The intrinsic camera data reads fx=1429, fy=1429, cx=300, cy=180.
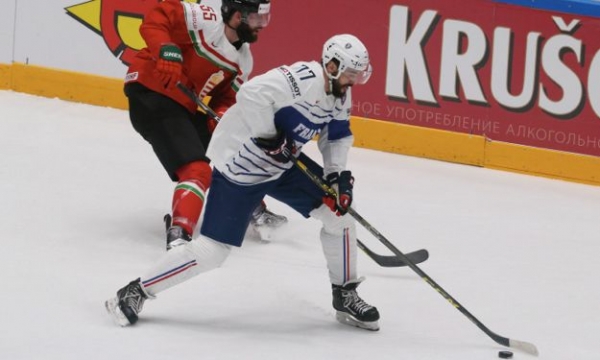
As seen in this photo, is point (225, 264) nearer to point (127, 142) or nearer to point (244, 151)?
point (244, 151)

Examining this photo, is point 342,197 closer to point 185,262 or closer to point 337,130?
point 337,130

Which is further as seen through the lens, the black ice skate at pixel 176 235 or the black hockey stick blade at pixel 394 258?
the black hockey stick blade at pixel 394 258

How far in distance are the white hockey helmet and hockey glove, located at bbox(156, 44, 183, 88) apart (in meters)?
1.10

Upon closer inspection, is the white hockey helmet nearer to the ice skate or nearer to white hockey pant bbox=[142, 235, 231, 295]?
white hockey pant bbox=[142, 235, 231, 295]

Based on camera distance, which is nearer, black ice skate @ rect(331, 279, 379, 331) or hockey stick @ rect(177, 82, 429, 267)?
black ice skate @ rect(331, 279, 379, 331)

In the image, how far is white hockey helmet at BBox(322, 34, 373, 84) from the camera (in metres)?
5.11

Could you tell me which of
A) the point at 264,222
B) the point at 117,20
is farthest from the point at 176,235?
the point at 117,20

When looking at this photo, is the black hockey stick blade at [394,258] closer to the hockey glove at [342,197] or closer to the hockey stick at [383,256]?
the hockey stick at [383,256]

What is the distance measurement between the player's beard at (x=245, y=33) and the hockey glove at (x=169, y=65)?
0.34 meters

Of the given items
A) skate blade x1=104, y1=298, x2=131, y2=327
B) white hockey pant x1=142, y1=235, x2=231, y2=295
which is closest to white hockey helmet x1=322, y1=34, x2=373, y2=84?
white hockey pant x1=142, y1=235, x2=231, y2=295

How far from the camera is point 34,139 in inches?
312

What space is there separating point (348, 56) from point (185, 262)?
0.95 metres

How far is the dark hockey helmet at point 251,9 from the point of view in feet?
20.3

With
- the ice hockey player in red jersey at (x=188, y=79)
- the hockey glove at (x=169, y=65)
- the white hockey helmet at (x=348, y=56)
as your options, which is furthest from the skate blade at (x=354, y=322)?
the hockey glove at (x=169, y=65)
